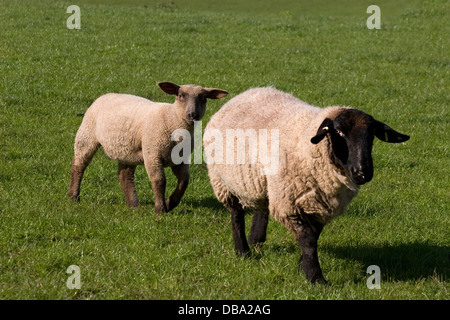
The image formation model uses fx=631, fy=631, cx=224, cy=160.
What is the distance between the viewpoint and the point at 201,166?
37.0 ft

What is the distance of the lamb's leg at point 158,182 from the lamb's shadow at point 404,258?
239cm

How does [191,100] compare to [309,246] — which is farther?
[191,100]

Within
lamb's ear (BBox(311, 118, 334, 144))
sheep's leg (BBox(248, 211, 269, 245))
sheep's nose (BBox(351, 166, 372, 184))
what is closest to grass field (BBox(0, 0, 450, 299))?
sheep's leg (BBox(248, 211, 269, 245))

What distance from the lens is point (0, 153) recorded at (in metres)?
11.1

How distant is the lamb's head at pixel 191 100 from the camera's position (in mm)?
8531

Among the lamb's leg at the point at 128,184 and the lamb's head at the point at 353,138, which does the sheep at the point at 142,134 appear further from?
the lamb's head at the point at 353,138

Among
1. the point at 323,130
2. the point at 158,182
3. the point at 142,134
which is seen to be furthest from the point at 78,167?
the point at 323,130

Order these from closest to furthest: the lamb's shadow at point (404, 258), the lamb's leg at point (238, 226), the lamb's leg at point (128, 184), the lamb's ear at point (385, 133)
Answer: the lamb's ear at point (385, 133)
the lamb's shadow at point (404, 258)
the lamb's leg at point (238, 226)
the lamb's leg at point (128, 184)

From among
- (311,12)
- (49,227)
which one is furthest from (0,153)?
(311,12)

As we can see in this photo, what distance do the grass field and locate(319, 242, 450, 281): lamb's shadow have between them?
2cm

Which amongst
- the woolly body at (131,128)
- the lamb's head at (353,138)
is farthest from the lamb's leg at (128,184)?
the lamb's head at (353,138)

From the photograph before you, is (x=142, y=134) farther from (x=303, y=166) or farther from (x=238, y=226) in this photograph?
(x=303, y=166)

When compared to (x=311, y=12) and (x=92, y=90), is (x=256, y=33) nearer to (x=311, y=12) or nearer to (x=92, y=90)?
(x=92, y=90)

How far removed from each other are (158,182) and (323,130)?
351 centimetres
